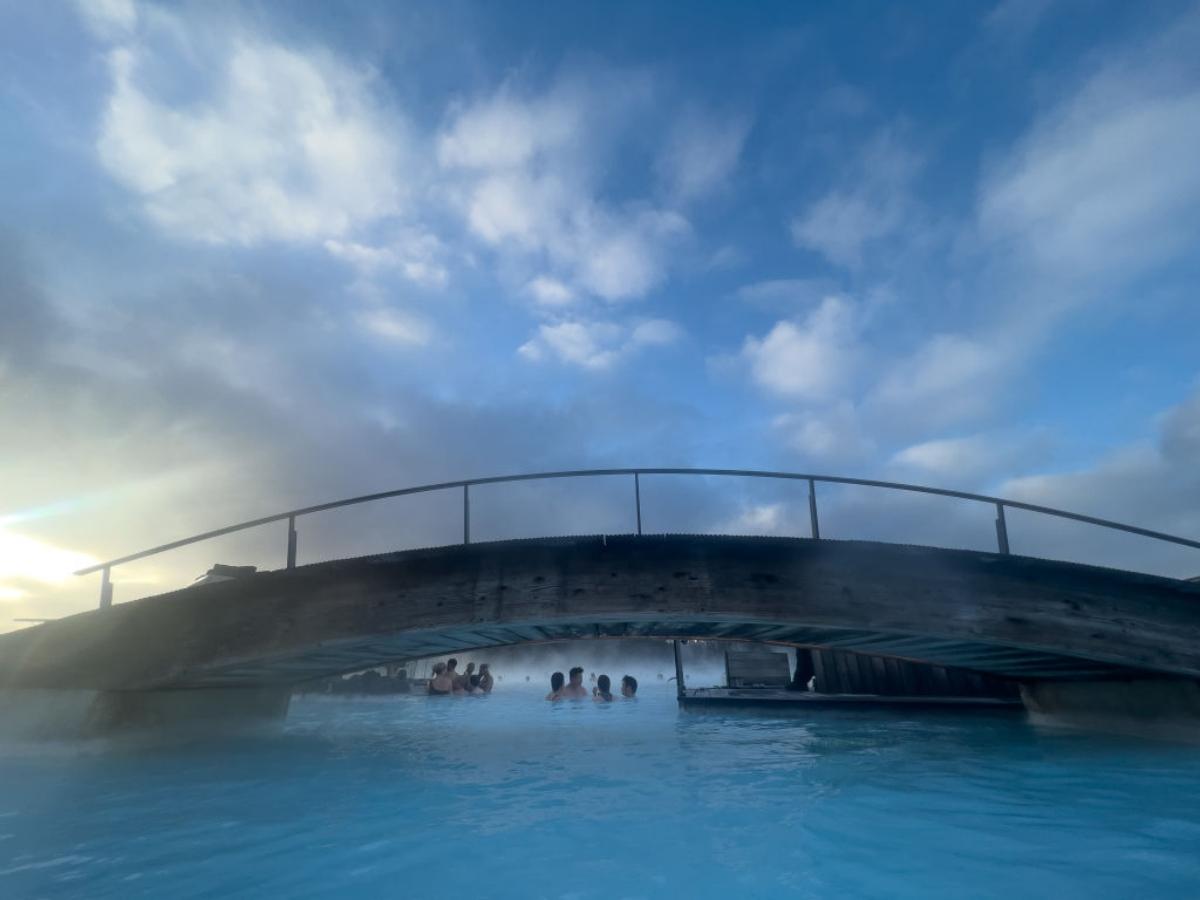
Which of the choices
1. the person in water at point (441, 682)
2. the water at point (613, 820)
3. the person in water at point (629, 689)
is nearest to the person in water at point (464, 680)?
the person in water at point (441, 682)

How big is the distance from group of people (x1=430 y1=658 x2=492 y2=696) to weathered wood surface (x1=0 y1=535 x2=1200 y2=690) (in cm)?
2276

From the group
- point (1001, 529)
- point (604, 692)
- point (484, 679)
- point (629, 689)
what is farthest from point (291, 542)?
point (484, 679)

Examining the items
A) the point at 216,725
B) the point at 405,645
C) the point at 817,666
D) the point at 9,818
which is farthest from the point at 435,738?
the point at 817,666

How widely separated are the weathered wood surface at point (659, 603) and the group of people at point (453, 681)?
22.8 m

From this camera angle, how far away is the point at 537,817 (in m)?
7.25

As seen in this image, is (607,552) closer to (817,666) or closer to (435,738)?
(435,738)

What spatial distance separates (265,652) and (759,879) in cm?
930

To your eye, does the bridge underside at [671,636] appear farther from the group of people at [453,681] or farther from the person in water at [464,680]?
the person in water at [464,680]

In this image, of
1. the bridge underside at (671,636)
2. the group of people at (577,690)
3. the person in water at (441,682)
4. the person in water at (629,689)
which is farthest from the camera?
the person in water at (441,682)

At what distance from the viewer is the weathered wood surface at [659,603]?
10867 mm

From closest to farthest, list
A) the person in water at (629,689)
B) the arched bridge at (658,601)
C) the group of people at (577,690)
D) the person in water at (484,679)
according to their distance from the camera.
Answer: the arched bridge at (658,601)
the group of people at (577,690)
the person in water at (629,689)
the person in water at (484,679)

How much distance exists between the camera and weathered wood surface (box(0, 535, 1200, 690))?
35.7ft

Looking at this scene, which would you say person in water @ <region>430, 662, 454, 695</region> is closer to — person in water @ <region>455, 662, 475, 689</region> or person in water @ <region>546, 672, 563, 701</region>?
person in water @ <region>455, 662, 475, 689</region>

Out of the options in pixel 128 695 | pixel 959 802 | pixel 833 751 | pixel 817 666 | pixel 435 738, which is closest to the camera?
pixel 959 802
